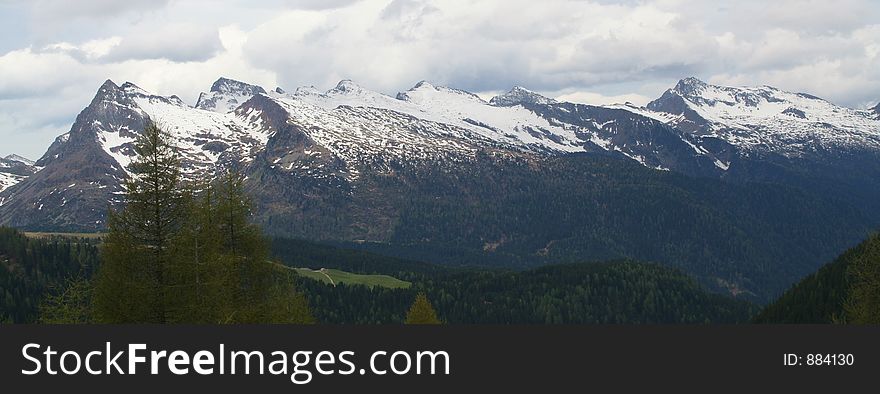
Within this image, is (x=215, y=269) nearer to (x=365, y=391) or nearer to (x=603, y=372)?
(x=365, y=391)

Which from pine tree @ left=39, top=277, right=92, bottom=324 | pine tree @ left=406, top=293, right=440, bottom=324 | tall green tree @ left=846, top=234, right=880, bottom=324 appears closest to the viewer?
pine tree @ left=39, top=277, right=92, bottom=324

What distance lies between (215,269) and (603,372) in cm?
2215

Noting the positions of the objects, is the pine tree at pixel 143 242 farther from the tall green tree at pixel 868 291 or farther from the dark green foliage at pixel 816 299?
the dark green foliage at pixel 816 299

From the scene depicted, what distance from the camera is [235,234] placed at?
46.1m

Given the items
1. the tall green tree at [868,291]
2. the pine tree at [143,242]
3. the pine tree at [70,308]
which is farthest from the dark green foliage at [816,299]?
the pine tree at [143,242]

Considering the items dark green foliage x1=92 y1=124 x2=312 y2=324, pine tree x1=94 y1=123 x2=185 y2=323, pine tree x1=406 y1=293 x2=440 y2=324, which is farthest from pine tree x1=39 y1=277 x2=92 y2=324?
pine tree x1=406 y1=293 x2=440 y2=324

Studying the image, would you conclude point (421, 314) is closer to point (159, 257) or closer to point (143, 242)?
point (159, 257)

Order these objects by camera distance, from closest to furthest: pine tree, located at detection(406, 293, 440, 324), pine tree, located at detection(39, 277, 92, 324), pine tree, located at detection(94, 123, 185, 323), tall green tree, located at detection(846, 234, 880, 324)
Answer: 1. pine tree, located at detection(94, 123, 185, 323)
2. pine tree, located at detection(39, 277, 92, 324)
3. tall green tree, located at detection(846, 234, 880, 324)
4. pine tree, located at detection(406, 293, 440, 324)

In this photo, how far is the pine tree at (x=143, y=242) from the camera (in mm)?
37969

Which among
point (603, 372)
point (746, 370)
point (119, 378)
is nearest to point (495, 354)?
point (603, 372)

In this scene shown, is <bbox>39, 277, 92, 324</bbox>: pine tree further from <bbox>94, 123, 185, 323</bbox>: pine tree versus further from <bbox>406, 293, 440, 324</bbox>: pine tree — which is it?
<bbox>406, 293, 440, 324</bbox>: pine tree

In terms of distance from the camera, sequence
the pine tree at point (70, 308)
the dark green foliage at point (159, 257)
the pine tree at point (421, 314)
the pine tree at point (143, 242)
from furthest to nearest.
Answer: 1. the pine tree at point (421, 314)
2. the pine tree at point (70, 308)
3. the dark green foliage at point (159, 257)
4. the pine tree at point (143, 242)

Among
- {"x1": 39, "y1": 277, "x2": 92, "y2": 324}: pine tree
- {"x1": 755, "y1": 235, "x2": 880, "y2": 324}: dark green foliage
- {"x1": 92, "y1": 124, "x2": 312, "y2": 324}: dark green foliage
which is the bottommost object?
{"x1": 755, "y1": 235, "x2": 880, "y2": 324}: dark green foliage

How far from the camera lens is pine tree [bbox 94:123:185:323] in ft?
125
